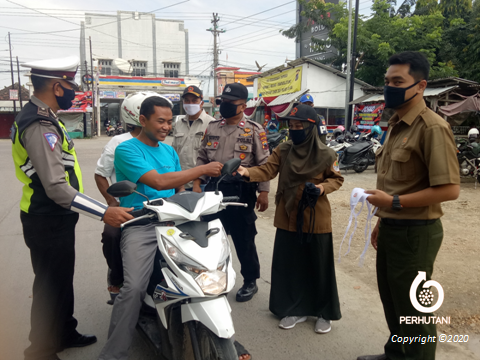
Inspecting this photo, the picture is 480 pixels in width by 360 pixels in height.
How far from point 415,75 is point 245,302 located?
2.42 metres

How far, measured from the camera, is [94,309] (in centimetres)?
338

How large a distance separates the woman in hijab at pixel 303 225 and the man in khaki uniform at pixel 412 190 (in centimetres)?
63

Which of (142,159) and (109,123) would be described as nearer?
(142,159)

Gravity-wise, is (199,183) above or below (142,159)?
below

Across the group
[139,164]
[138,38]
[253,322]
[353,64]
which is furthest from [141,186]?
[138,38]

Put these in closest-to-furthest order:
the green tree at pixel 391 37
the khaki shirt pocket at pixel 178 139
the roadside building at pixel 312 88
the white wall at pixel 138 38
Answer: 1. the khaki shirt pocket at pixel 178 139
2. the green tree at pixel 391 37
3. the roadside building at pixel 312 88
4. the white wall at pixel 138 38

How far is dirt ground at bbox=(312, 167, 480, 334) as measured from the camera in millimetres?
3158

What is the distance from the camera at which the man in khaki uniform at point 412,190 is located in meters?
2.05

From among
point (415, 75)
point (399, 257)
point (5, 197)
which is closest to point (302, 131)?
point (415, 75)

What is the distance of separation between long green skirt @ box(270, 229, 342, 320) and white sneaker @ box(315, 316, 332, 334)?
4cm

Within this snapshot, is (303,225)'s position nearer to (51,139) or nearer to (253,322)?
(253,322)

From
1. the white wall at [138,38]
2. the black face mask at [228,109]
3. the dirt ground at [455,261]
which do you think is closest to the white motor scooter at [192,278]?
the black face mask at [228,109]

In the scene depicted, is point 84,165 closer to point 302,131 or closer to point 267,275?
point 267,275

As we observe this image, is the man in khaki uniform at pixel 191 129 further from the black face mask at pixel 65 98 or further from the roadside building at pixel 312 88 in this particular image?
the roadside building at pixel 312 88
